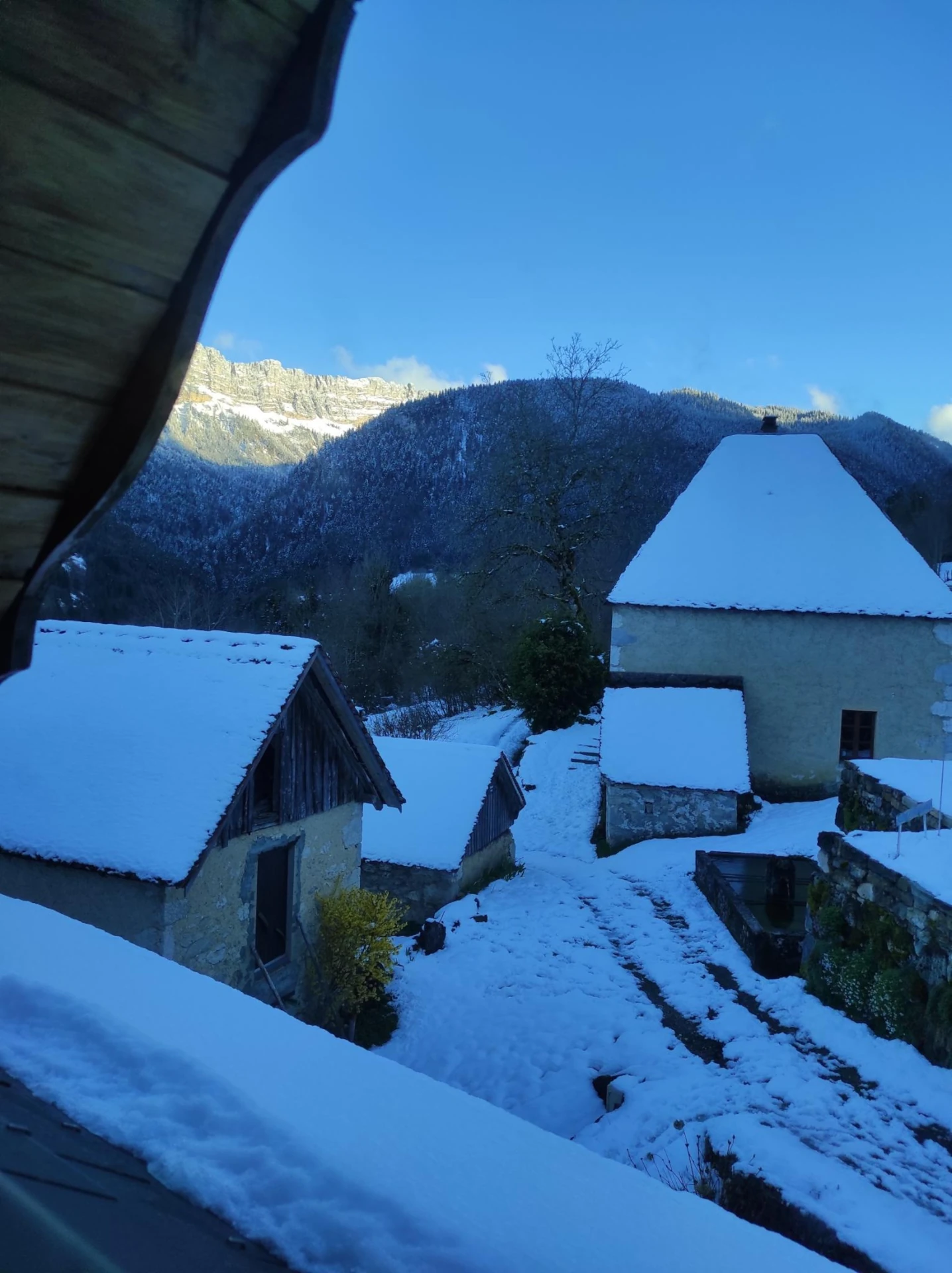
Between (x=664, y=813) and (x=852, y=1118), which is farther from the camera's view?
(x=664, y=813)

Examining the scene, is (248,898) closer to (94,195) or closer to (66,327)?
(66,327)

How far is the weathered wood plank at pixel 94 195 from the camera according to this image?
87cm

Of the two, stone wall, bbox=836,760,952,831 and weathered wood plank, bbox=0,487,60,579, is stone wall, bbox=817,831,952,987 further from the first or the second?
weathered wood plank, bbox=0,487,60,579

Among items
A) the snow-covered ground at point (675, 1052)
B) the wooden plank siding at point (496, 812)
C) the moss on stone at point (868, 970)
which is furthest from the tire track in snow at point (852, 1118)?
the wooden plank siding at point (496, 812)

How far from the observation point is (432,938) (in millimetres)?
10914

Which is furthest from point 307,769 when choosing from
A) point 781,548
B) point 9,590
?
point 781,548

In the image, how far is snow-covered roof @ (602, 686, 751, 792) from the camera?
15.2 metres

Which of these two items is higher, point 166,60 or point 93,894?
point 166,60

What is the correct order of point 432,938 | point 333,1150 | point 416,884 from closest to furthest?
point 333,1150 < point 432,938 < point 416,884

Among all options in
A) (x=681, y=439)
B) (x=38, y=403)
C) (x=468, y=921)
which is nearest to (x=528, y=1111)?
(x=468, y=921)

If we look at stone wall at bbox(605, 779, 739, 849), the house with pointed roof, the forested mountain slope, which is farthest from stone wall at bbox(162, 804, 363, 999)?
the house with pointed roof

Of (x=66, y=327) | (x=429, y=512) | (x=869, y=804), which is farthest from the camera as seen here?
(x=429, y=512)

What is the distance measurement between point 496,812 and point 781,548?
30.4 ft

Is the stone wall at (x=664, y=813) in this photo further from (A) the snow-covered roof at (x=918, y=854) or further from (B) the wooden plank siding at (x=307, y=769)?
(B) the wooden plank siding at (x=307, y=769)
